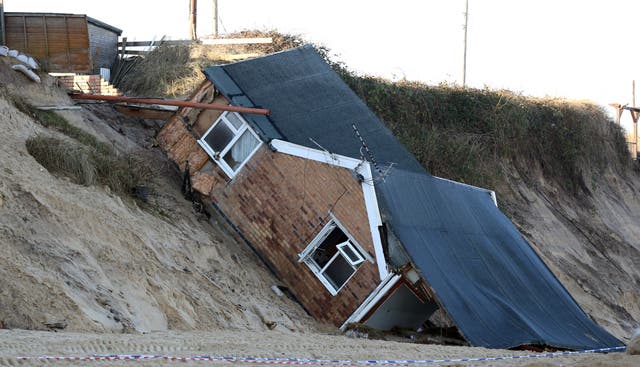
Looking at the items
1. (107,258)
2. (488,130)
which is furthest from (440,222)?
(488,130)

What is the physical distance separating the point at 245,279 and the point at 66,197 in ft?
11.3

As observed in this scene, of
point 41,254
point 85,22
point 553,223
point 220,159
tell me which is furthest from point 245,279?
point 553,223

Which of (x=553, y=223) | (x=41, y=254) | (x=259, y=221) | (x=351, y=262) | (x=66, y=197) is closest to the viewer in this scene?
(x=41, y=254)

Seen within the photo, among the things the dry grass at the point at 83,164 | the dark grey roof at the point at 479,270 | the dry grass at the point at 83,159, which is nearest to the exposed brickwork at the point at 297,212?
the dark grey roof at the point at 479,270

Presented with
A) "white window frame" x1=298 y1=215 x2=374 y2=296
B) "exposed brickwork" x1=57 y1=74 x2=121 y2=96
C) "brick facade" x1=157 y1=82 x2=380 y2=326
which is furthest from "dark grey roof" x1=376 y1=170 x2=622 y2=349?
"exposed brickwork" x1=57 y1=74 x2=121 y2=96

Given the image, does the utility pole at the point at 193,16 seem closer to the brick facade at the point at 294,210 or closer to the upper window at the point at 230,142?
the upper window at the point at 230,142

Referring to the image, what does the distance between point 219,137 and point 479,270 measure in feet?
17.3

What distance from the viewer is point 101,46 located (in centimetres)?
2453

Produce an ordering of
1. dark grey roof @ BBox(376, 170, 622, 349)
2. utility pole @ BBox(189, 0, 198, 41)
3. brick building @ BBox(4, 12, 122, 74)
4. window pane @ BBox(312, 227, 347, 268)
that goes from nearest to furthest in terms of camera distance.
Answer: dark grey roof @ BBox(376, 170, 622, 349) → window pane @ BBox(312, 227, 347, 268) → brick building @ BBox(4, 12, 122, 74) → utility pole @ BBox(189, 0, 198, 41)

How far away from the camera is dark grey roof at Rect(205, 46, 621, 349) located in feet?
51.5

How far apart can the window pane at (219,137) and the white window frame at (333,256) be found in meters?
2.67

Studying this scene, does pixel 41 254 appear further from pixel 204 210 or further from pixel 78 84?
pixel 78 84

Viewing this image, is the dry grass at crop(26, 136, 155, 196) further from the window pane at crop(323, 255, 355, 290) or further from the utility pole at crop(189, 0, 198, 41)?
the utility pole at crop(189, 0, 198, 41)

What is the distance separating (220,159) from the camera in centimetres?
1788
